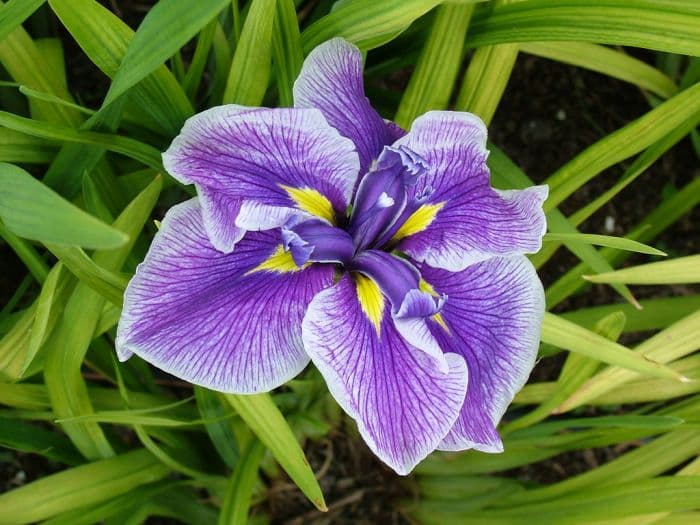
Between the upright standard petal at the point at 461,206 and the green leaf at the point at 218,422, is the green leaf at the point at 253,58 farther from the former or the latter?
the green leaf at the point at 218,422

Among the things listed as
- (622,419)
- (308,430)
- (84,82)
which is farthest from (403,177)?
(84,82)

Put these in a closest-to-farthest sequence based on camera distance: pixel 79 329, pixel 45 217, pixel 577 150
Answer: pixel 45 217 → pixel 79 329 → pixel 577 150

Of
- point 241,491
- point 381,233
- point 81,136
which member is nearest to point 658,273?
point 381,233

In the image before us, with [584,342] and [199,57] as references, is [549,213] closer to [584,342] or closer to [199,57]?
[584,342]

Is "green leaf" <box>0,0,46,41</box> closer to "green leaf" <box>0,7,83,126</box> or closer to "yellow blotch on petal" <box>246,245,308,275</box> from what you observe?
"green leaf" <box>0,7,83,126</box>

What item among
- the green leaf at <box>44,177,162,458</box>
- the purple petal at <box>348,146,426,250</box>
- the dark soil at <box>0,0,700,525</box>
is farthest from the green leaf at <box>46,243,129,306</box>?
the dark soil at <box>0,0,700,525</box>

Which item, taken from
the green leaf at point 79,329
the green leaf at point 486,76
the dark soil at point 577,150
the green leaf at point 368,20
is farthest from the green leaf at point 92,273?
the dark soil at point 577,150
